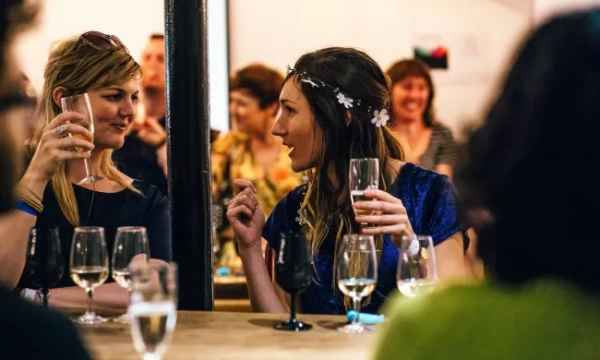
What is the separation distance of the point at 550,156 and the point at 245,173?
4.01m

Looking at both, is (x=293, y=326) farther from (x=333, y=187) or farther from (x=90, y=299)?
(x=333, y=187)

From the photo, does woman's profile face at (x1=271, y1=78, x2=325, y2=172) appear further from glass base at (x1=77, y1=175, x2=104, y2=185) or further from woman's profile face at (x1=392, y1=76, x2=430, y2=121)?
woman's profile face at (x1=392, y1=76, x2=430, y2=121)

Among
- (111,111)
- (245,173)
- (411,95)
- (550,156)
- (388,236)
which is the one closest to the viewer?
(550,156)

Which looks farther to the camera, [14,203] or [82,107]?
[82,107]

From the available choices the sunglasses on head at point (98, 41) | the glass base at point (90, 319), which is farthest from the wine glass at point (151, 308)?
the sunglasses on head at point (98, 41)

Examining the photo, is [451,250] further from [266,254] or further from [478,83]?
[478,83]

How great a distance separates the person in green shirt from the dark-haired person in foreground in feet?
1.28

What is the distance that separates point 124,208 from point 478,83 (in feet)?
11.8

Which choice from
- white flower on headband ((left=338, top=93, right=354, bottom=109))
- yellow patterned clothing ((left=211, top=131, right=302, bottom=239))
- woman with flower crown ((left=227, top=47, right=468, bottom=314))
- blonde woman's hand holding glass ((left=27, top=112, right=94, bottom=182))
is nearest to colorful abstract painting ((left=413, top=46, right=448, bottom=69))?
yellow patterned clothing ((left=211, top=131, right=302, bottom=239))

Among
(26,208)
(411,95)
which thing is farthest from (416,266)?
(411,95)

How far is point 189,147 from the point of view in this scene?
2.54m

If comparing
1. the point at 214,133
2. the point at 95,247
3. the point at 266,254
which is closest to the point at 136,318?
the point at 95,247

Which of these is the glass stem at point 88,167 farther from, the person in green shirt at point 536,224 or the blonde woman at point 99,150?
the person in green shirt at point 536,224

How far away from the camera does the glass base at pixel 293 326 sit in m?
2.03
